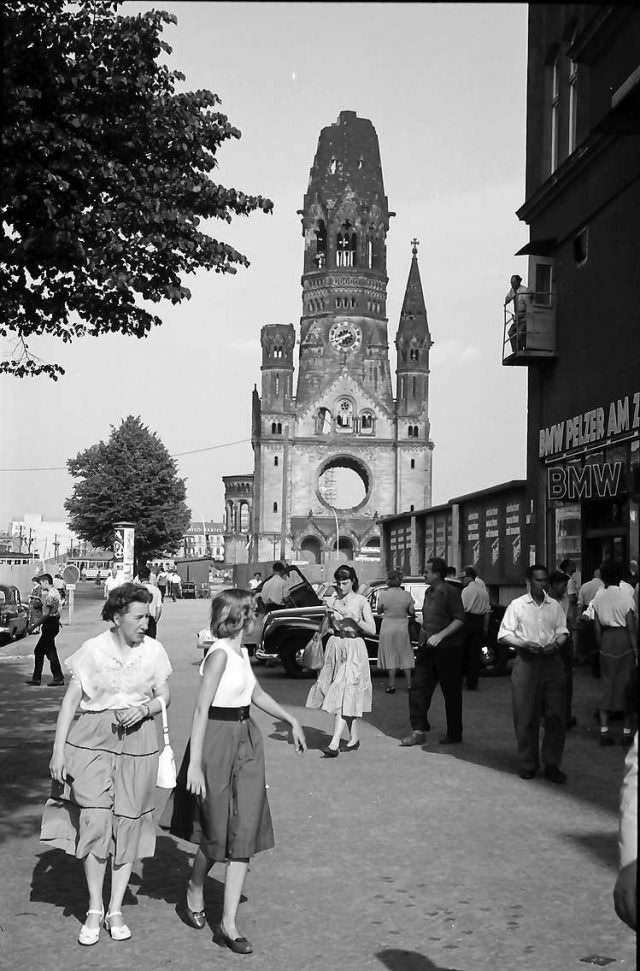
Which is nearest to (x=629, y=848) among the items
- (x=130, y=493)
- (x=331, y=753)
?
(x=331, y=753)

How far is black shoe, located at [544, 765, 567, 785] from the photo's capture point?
958 cm

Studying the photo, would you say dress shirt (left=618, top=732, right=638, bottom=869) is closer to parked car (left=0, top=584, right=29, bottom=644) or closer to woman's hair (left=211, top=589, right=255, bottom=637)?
woman's hair (left=211, top=589, right=255, bottom=637)

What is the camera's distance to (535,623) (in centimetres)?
1000

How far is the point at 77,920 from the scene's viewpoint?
5.78 metres

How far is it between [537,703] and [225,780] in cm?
496

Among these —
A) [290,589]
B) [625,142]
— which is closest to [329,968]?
[290,589]

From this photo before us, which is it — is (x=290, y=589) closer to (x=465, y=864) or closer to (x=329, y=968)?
(x=465, y=864)

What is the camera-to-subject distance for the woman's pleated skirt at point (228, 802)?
18.1 feet

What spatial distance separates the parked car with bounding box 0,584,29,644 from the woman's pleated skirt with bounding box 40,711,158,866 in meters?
22.7

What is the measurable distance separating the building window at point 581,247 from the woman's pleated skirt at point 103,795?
58.8ft

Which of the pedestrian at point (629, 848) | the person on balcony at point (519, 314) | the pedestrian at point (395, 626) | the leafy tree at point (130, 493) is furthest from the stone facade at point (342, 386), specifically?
the pedestrian at point (629, 848)

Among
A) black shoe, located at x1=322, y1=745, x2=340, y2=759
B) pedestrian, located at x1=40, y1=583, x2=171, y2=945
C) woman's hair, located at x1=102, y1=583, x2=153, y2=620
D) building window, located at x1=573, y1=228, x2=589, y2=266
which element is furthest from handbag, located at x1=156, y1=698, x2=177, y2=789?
building window, located at x1=573, y1=228, x2=589, y2=266

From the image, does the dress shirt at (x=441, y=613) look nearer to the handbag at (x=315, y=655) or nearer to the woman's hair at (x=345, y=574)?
the woman's hair at (x=345, y=574)

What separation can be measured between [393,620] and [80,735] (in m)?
A: 11.1
